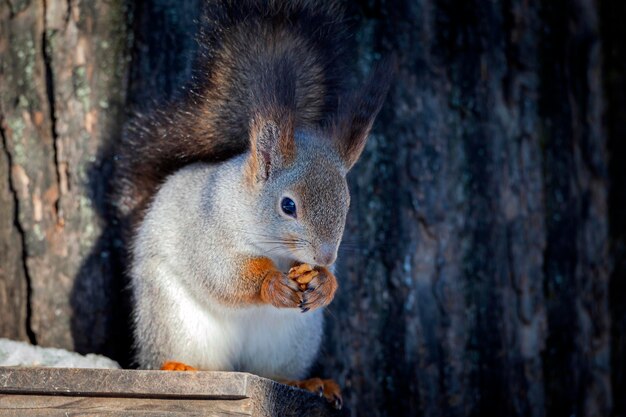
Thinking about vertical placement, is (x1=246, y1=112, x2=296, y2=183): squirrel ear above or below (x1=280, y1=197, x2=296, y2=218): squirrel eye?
above

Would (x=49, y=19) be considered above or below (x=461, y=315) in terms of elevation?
above

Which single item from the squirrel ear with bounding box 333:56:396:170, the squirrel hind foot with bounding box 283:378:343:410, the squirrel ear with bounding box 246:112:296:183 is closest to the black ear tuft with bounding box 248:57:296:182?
the squirrel ear with bounding box 246:112:296:183

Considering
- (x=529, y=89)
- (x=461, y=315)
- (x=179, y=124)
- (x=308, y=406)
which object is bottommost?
(x=308, y=406)

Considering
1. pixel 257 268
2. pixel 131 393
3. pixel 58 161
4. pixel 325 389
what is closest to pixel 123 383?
pixel 131 393

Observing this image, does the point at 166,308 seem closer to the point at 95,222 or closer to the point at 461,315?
the point at 95,222

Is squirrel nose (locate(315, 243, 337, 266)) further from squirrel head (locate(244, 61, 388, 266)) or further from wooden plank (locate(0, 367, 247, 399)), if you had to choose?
wooden plank (locate(0, 367, 247, 399))

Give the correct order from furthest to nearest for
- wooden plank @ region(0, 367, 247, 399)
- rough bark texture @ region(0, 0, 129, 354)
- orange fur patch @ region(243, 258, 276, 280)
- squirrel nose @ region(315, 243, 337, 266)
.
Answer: rough bark texture @ region(0, 0, 129, 354) → orange fur patch @ region(243, 258, 276, 280) → squirrel nose @ region(315, 243, 337, 266) → wooden plank @ region(0, 367, 247, 399)

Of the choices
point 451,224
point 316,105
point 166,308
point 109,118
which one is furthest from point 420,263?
point 109,118
